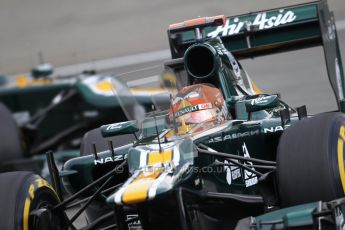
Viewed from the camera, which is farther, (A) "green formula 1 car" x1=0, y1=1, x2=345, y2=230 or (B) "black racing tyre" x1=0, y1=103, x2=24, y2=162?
(B) "black racing tyre" x1=0, y1=103, x2=24, y2=162

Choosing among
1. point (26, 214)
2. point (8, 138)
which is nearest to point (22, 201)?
point (26, 214)

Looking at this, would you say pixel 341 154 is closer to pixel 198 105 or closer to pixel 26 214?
pixel 198 105

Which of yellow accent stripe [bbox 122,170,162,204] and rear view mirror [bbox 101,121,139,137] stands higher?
rear view mirror [bbox 101,121,139,137]

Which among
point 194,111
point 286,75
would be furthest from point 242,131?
point 286,75

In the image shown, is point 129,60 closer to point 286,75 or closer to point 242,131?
point 286,75

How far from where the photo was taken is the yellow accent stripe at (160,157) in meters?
5.03

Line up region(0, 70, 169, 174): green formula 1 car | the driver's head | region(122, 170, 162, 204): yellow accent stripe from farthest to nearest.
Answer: region(0, 70, 169, 174): green formula 1 car, the driver's head, region(122, 170, 162, 204): yellow accent stripe

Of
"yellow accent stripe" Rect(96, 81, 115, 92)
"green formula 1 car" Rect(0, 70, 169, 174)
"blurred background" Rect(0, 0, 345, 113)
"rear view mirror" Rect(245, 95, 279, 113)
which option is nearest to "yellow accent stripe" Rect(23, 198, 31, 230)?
"rear view mirror" Rect(245, 95, 279, 113)

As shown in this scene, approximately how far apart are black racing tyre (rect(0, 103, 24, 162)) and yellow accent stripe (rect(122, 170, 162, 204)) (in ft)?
14.4

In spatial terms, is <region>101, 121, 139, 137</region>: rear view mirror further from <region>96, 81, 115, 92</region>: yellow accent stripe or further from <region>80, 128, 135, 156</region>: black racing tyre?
<region>96, 81, 115, 92</region>: yellow accent stripe

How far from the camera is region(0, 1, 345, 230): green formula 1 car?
4.85 m

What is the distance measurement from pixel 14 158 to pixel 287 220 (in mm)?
5435

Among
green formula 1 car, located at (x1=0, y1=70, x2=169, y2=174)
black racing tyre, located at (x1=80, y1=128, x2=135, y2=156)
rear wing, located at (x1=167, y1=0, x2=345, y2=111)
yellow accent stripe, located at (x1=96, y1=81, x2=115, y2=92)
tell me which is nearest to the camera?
black racing tyre, located at (x1=80, y1=128, x2=135, y2=156)

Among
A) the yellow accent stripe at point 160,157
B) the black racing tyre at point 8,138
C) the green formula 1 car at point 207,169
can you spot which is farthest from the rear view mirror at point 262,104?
the black racing tyre at point 8,138
